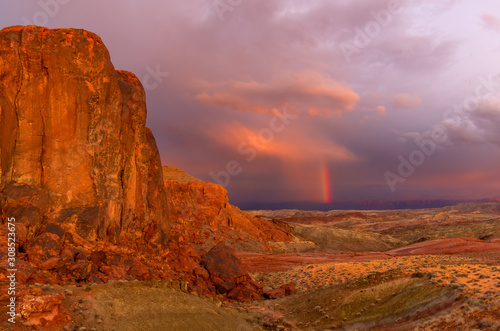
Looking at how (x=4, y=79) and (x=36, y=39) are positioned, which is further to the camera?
(x=36, y=39)

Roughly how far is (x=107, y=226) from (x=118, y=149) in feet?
17.9

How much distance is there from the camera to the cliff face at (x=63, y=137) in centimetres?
1848

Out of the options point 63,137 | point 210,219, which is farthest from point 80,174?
point 210,219

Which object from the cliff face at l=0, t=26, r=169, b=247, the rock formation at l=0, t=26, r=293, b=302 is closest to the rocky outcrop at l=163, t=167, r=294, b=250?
the rock formation at l=0, t=26, r=293, b=302

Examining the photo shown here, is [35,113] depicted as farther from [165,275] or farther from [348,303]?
[348,303]

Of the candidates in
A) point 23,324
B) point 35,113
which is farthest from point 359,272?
point 35,113

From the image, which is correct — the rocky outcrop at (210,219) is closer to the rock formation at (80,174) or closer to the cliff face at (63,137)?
the rock formation at (80,174)

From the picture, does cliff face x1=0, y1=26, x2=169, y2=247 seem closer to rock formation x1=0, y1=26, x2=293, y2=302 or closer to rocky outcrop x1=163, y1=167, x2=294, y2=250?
rock formation x1=0, y1=26, x2=293, y2=302

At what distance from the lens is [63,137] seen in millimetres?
20125

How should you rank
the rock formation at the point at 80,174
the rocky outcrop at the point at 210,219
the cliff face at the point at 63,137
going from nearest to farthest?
the rock formation at the point at 80,174 < the cliff face at the point at 63,137 < the rocky outcrop at the point at 210,219

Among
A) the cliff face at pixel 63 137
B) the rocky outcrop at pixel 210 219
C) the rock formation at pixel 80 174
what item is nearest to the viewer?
the rock formation at pixel 80 174

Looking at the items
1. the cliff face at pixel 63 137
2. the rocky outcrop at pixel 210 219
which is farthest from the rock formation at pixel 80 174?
the rocky outcrop at pixel 210 219

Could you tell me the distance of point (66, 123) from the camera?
66.6ft

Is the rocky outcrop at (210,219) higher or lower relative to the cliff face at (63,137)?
lower
